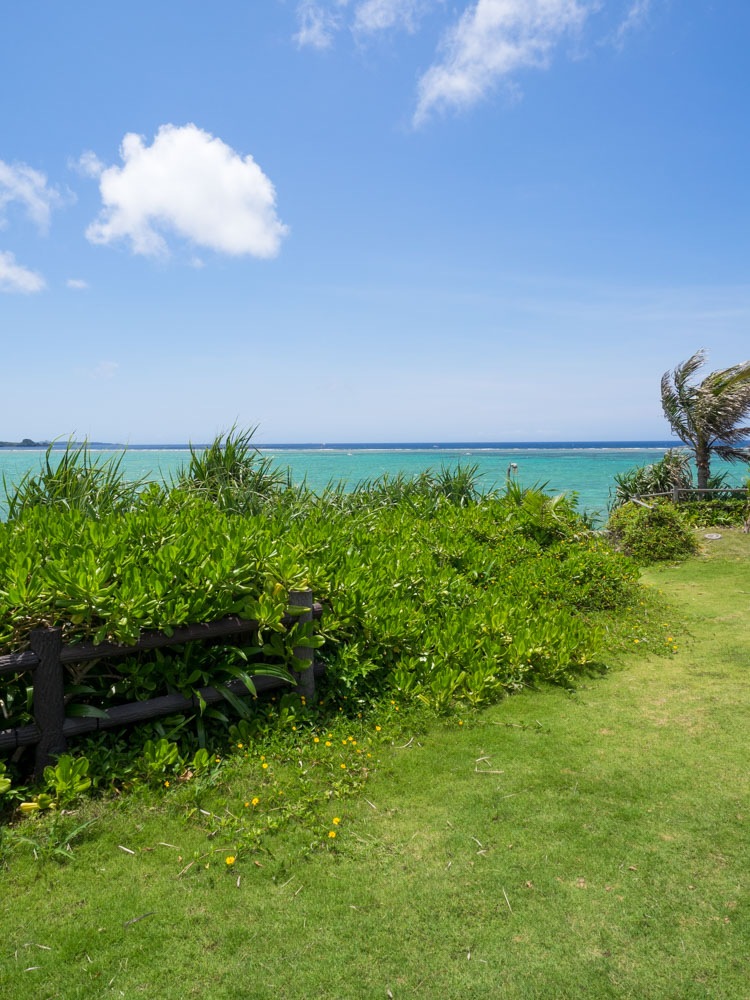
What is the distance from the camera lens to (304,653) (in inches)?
170

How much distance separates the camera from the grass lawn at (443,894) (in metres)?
2.28

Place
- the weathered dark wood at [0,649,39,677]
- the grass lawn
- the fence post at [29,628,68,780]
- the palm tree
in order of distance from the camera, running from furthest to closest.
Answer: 1. the palm tree
2. the fence post at [29,628,68,780]
3. the weathered dark wood at [0,649,39,677]
4. the grass lawn

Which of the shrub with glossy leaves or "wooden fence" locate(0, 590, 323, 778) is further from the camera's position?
the shrub with glossy leaves

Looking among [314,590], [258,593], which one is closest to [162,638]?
[258,593]

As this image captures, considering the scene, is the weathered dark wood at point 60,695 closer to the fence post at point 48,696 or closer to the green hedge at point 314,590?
the fence post at point 48,696

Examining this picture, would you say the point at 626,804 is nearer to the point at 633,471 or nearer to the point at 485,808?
the point at 485,808

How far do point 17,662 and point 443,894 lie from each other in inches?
100

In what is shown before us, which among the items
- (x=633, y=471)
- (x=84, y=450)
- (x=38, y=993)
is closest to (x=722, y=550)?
(x=633, y=471)

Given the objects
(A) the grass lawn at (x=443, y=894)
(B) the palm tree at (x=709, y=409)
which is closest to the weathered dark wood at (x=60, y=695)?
(A) the grass lawn at (x=443, y=894)

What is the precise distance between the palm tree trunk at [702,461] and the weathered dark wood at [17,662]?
64.6ft

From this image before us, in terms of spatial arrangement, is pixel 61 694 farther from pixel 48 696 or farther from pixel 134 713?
pixel 134 713

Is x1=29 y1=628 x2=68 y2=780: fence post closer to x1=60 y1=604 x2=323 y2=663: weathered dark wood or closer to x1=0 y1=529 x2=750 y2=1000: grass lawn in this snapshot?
x1=60 y1=604 x2=323 y2=663: weathered dark wood

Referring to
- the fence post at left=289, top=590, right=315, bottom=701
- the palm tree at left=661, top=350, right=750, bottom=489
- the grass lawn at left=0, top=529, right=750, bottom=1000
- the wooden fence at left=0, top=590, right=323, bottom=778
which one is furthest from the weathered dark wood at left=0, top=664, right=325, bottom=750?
the palm tree at left=661, top=350, right=750, bottom=489

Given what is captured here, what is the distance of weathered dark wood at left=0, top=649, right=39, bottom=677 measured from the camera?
3.16 meters
